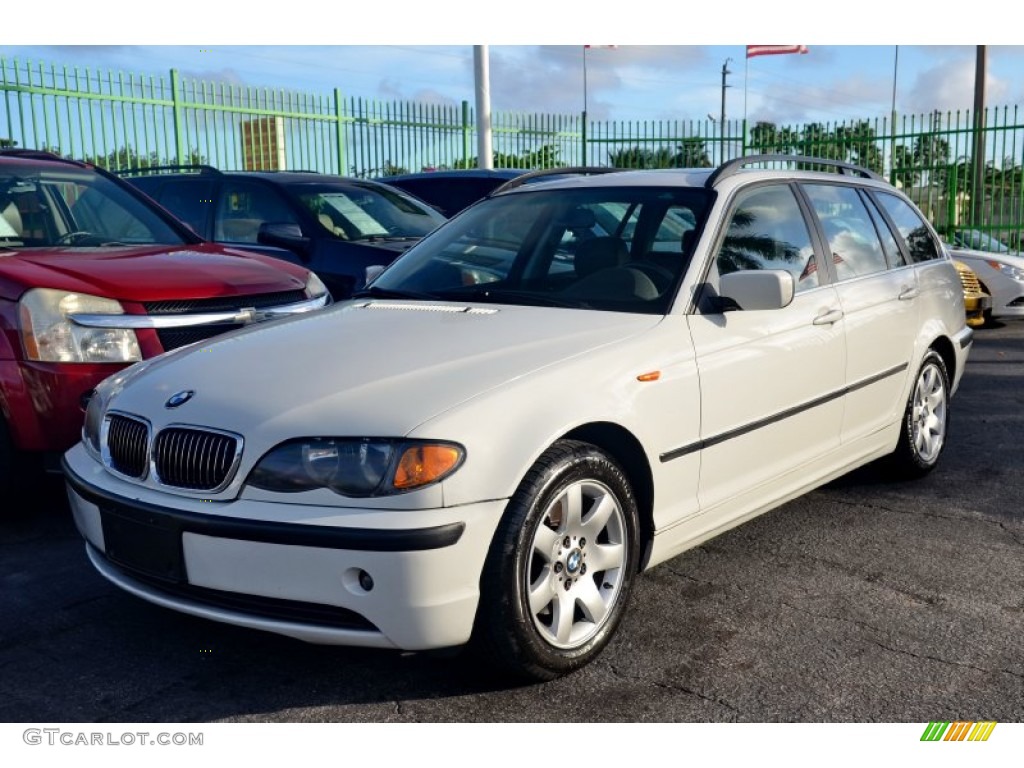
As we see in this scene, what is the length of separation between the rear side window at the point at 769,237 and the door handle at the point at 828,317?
5.1 inches

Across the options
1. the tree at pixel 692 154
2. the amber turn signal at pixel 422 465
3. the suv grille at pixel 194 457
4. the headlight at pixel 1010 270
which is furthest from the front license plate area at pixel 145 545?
the tree at pixel 692 154

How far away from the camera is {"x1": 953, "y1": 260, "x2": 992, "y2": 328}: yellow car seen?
10.5 meters

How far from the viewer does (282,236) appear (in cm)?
694

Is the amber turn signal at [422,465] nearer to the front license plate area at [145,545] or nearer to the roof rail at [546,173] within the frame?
the front license plate area at [145,545]

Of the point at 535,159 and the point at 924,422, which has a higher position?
the point at 535,159

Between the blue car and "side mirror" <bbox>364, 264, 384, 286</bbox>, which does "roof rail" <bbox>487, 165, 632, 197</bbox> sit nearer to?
"side mirror" <bbox>364, 264, 384, 286</bbox>

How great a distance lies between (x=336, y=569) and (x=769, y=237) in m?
2.42

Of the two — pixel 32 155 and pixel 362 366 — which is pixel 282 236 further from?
pixel 362 366

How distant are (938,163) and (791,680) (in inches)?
613

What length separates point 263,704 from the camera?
3109mm

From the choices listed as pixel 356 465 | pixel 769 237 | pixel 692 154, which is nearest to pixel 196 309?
pixel 356 465

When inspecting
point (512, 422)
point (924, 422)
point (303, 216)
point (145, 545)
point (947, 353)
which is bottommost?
point (924, 422)

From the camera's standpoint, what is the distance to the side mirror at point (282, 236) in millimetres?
6934

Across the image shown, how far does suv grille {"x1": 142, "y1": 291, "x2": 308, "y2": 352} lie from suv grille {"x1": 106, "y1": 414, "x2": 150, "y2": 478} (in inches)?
54.7
